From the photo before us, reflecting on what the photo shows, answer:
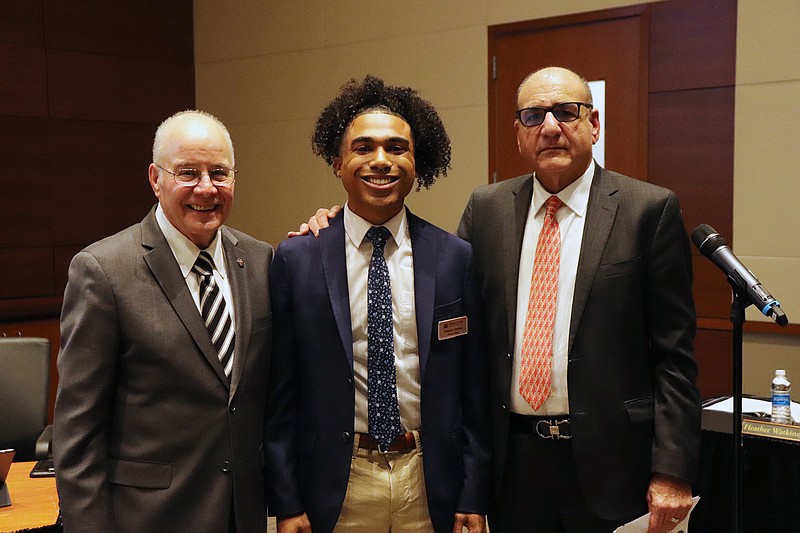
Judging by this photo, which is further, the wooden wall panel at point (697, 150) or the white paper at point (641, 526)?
the wooden wall panel at point (697, 150)

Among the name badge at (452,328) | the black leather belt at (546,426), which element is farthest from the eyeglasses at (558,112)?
the black leather belt at (546,426)

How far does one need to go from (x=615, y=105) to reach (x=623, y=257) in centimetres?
280

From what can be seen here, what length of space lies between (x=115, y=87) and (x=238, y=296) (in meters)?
4.69

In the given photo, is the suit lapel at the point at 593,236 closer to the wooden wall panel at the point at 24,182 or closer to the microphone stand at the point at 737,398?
the microphone stand at the point at 737,398

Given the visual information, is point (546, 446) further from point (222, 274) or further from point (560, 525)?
point (222, 274)

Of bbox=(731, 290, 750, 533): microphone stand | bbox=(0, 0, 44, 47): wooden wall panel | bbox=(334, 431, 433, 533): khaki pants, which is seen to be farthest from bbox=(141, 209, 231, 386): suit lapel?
bbox=(0, 0, 44, 47): wooden wall panel

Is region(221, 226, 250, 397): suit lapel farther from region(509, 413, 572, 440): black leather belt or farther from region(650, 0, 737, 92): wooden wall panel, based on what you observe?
region(650, 0, 737, 92): wooden wall panel

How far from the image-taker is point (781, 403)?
3115mm

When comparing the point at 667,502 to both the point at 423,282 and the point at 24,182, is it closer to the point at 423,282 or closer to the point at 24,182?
the point at 423,282

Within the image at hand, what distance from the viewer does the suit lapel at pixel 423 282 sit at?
2.08 m

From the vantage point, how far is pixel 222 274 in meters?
2.08

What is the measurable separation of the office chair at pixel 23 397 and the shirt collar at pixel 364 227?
201 centimetres

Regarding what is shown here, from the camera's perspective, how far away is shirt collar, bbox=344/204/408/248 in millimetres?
2156

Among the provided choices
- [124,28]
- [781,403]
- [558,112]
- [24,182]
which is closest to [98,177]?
[24,182]
